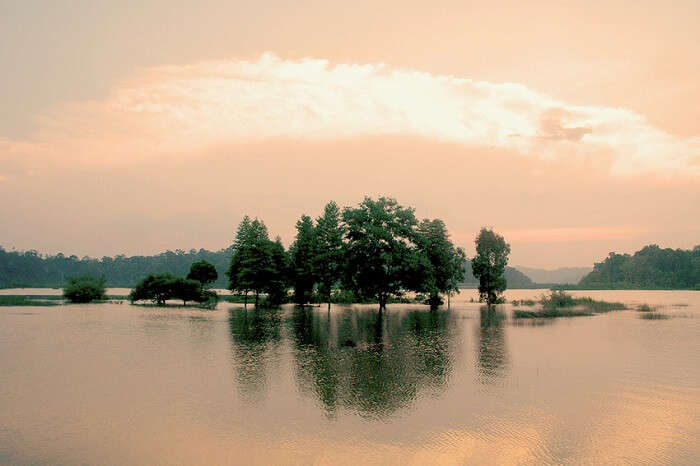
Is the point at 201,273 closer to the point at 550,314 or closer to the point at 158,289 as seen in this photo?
the point at 158,289

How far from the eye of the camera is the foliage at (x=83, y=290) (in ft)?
401

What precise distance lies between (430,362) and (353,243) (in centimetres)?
5855

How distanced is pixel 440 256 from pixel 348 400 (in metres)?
80.4

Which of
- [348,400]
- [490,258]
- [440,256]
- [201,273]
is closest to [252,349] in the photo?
[348,400]

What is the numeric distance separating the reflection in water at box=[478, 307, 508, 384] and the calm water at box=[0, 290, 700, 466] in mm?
182

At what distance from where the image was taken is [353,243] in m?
95.1

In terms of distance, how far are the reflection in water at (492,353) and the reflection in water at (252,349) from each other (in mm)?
13265

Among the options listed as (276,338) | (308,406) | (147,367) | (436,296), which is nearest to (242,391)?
(308,406)

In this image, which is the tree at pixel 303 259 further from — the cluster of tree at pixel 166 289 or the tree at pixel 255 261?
the cluster of tree at pixel 166 289


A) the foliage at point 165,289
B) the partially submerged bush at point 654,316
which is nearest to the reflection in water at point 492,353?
the partially submerged bush at point 654,316

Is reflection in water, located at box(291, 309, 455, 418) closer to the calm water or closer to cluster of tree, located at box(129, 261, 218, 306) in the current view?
the calm water

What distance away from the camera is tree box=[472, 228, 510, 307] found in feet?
365

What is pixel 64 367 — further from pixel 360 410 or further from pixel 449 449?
pixel 449 449

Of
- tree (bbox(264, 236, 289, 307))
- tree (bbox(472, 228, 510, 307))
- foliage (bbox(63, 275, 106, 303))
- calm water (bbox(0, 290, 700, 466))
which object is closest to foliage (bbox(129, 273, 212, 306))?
foliage (bbox(63, 275, 106, 303))
